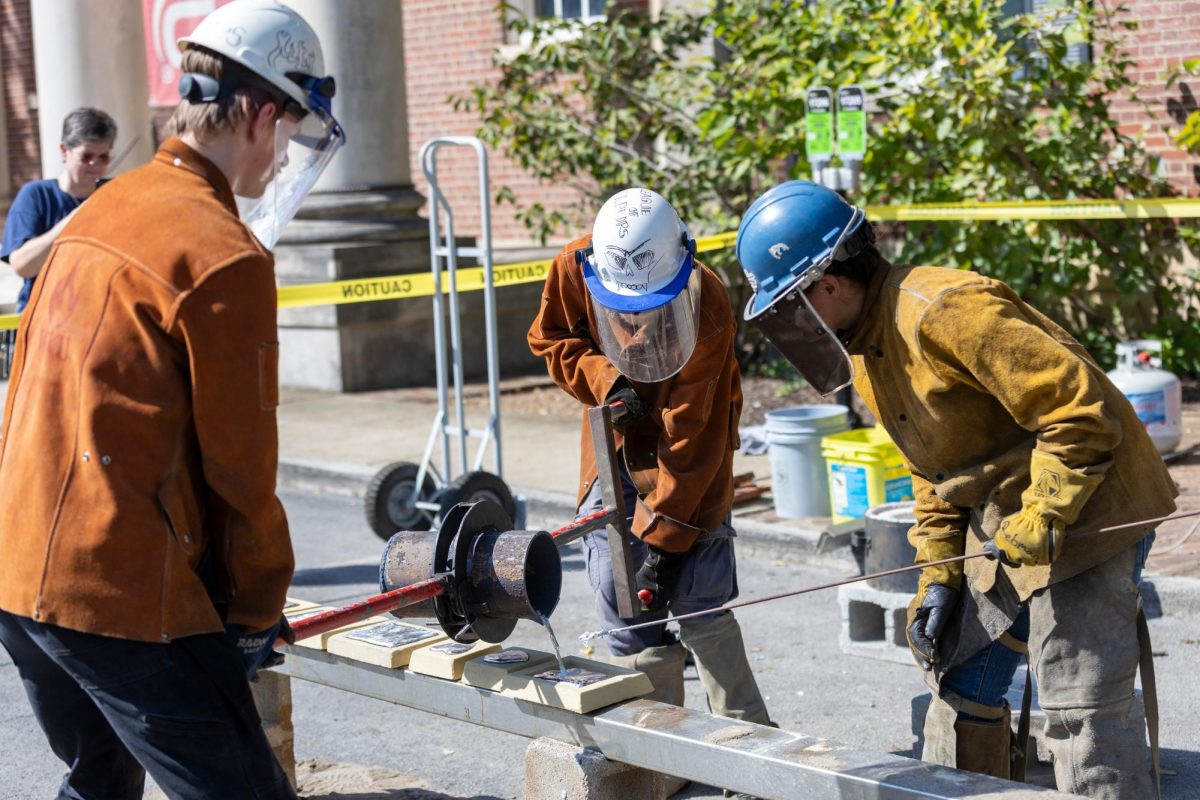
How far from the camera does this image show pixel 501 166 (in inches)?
611

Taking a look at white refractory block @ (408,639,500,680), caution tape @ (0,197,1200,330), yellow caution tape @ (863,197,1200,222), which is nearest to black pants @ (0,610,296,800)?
white refractory block @ (408,639,500,680)

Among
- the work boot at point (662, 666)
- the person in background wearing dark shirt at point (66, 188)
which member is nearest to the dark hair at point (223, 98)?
the work boot at point (662, 666)

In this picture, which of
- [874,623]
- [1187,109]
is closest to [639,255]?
[874,623]

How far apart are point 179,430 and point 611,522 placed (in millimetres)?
1698

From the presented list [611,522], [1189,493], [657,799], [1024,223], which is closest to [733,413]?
[611,522]

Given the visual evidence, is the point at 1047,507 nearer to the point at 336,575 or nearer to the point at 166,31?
the point at 336,575

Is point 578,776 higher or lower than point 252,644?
lower

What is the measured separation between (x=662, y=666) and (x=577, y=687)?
92 cm

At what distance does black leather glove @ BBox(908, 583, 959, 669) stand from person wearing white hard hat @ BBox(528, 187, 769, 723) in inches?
31.1

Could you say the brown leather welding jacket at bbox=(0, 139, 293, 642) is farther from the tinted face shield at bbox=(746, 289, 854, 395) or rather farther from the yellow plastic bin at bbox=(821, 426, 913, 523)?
the yellow plastic bin at bbox=(821, 426, 913, 523)

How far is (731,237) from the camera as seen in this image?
9484mm

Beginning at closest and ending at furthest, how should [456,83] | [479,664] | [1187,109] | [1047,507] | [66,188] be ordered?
A: [1047,507], [479,664], [66,188], [1187,109], [456,83]

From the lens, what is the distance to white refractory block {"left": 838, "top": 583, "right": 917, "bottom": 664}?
5512 mm

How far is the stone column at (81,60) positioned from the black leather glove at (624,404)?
34.3 ft
